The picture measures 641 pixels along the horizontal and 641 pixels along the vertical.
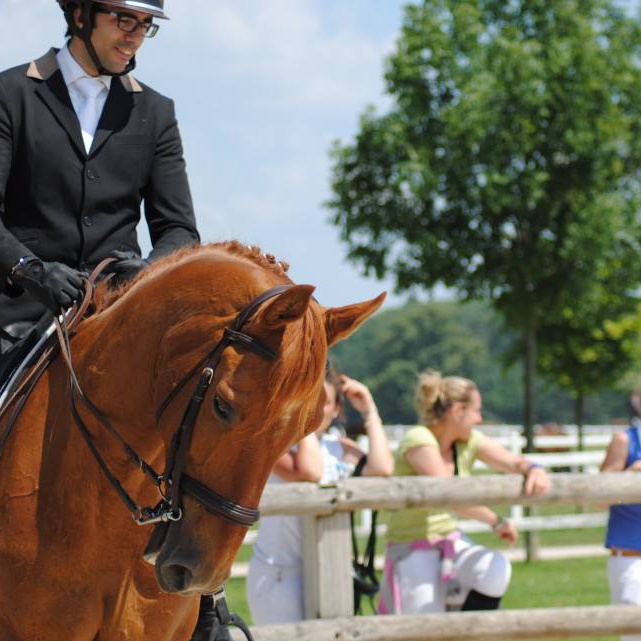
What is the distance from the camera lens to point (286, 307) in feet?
10.2

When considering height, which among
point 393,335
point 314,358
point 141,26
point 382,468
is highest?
point 141,26

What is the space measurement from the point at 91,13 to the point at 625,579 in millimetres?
5049

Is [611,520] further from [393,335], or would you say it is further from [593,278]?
[393,335]

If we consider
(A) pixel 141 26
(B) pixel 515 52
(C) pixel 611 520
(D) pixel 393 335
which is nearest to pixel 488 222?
(B) pixel 515 52

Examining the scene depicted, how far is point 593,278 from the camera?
23.2 m

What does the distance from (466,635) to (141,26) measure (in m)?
3.78

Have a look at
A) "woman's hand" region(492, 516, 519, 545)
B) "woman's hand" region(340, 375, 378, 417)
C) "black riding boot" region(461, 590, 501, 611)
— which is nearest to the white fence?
"woman's hand" region(492, 516, 519, 545)

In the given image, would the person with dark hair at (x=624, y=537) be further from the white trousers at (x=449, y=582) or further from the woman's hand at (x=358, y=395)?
the woman's hand at (x=358, y=395)

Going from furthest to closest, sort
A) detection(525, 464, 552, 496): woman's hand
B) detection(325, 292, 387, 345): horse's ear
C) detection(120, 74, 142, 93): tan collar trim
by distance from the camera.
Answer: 1. detection(525, 464, 552, 496): woman's hand
2. detection(120, 74, 142, 93): tan collar trim
3. detection(325, 292, 387, 345): horse's ear

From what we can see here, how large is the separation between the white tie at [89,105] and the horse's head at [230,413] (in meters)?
1.13

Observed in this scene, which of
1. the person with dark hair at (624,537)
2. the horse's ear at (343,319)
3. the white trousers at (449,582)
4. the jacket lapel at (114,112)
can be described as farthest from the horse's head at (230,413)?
the person with dark hair at (624,537)

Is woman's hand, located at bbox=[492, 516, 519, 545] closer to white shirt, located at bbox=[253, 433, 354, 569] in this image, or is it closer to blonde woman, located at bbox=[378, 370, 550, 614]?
blonde woman, located at bbox=[378, 370, 550, 614]

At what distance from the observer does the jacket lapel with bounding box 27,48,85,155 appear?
4008 mm

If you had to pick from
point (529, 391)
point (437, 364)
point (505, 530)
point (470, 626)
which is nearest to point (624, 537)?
point (505, 530)
